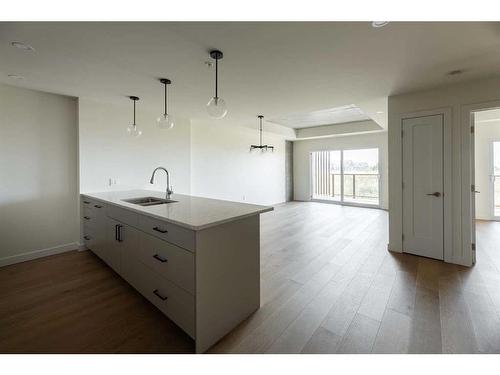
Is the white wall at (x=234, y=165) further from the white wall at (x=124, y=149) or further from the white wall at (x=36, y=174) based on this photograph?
the white wall at (x=36, y=174)

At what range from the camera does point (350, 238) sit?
165 inches

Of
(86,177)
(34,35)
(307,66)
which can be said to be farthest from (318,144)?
(34,35)

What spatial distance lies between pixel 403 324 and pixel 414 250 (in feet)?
6.43

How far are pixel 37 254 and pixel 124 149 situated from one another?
79.0 inches

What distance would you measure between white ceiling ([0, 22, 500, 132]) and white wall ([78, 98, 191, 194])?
0.41 metres

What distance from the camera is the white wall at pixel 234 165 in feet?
18.5

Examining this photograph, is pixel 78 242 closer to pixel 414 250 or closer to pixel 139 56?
pixel 139 56

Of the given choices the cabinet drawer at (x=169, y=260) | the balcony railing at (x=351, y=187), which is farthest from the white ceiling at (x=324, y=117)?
the cabinet drawer at (x=169, y=260)

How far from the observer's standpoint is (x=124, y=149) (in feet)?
13.4

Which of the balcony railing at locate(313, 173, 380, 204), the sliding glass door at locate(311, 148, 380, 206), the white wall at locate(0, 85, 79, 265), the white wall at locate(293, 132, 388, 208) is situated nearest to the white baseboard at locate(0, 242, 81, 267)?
the white wall at locate(0, 85, 79, 265)

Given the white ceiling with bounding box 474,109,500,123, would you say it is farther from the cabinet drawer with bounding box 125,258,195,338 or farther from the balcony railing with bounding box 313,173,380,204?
the cabinet drawer with bounding box 125,258,195,338

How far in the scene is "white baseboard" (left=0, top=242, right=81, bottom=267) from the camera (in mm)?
3158

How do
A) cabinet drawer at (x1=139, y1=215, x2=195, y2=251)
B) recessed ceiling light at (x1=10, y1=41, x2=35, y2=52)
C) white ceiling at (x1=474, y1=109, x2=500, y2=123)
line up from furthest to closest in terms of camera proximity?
1. white ceiling at (x1=474, y1=109, x2=500, y2=123)
2. recessed ceiling light at (x1=10, y1=41, x2=35, y2=52)
3. cabinet drawer at (x1=139, y1=215, x2=195, y2=251)
